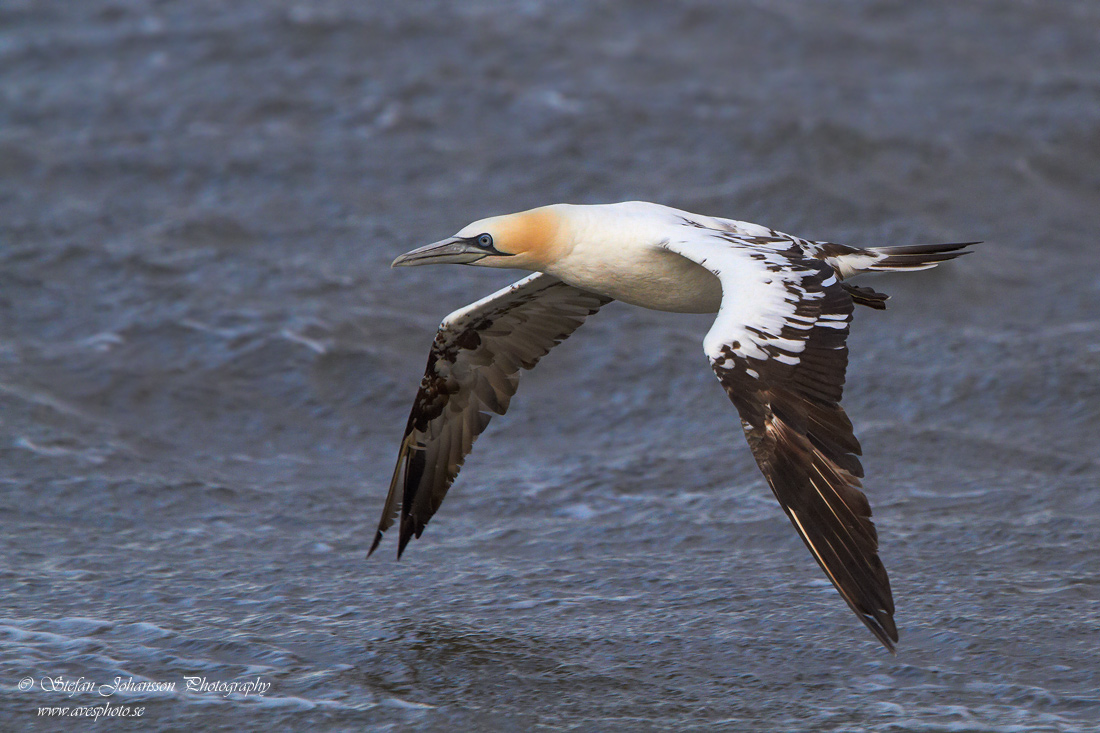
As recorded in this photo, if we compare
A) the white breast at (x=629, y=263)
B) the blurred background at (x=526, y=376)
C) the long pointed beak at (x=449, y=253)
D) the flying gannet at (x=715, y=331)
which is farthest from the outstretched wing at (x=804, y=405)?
the long pointed beak at (x=449, y=253)

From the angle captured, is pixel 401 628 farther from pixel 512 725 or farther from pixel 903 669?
pixel 903 669

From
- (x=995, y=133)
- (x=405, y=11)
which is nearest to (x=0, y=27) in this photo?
(x=405, y=11)

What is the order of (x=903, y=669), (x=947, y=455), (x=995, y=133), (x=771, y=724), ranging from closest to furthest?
(x=771, y=724) < (x=903, y=669) < (x=947, y=455) < (x=995, y=133)

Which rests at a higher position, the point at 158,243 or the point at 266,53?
the point at 266,53

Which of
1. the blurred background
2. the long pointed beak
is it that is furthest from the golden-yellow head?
the blurred background

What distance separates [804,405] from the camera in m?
5.17

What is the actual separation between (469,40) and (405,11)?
2.78 ft

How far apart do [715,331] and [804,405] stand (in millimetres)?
420

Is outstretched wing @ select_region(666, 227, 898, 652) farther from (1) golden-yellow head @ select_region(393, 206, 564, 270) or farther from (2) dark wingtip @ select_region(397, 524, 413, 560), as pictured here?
(2) dark wingtip @ select_region(397, 524, 413, 560)

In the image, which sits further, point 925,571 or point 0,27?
point 0,27

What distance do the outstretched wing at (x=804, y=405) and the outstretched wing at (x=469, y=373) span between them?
1.49 metres

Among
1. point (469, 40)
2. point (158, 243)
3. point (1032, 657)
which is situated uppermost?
point (469, 40)

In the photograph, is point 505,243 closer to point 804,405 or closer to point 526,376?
point 804,405

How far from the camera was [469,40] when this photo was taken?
1354cm
